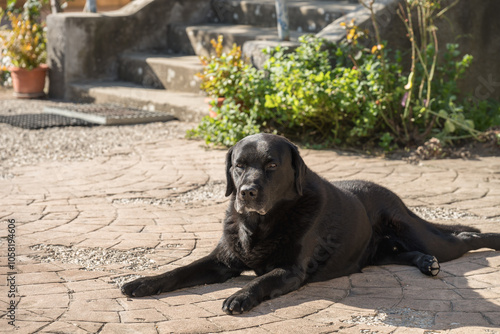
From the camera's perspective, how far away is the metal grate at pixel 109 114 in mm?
8969

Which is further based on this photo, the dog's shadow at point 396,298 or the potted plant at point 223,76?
the potted plant at point 223,76

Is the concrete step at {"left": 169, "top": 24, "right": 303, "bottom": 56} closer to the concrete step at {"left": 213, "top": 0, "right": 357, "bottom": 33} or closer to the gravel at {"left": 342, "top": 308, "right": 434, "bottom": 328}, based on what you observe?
the concrete step at {"left": 213, "top": 0, "right": 357, "bottom": 33}

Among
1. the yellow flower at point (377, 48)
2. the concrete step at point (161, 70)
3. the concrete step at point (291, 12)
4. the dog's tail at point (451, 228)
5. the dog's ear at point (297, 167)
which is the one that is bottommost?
the dog's tail at point (451, 228)

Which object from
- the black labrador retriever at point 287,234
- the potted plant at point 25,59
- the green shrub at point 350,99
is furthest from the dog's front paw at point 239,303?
the potted plant at point 25,59

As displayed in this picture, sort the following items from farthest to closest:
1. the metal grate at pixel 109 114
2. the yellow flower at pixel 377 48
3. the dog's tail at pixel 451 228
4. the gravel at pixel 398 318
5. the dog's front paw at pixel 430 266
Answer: the metal grate at pixel 109 114 < the yellow flower at pixel 377 48 < the dog's tail at pixel 451 228 < the dog's front paw at pixel 430 266 < the gravel at pixel 398 318

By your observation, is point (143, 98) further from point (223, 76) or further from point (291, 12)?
point (291, 12)

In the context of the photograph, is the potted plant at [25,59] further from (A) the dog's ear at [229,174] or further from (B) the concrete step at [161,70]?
(A) the dog's ear at [229,174]

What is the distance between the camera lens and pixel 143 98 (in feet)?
32.4

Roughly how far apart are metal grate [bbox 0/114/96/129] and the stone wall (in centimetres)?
171

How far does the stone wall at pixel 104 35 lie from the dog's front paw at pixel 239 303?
27.7ft

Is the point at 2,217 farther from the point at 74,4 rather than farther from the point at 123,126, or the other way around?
the point at 74,4

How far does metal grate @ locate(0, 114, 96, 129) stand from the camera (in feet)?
28.9

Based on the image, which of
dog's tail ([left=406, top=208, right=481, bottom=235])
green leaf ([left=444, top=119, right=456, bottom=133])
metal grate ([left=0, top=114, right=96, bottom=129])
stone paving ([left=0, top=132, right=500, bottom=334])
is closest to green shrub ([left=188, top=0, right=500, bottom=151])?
green leaf ([left=444, top=119, right=456, bottom=133])

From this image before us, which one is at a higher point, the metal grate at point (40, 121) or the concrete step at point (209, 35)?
the concrete step at point (209, 35)
